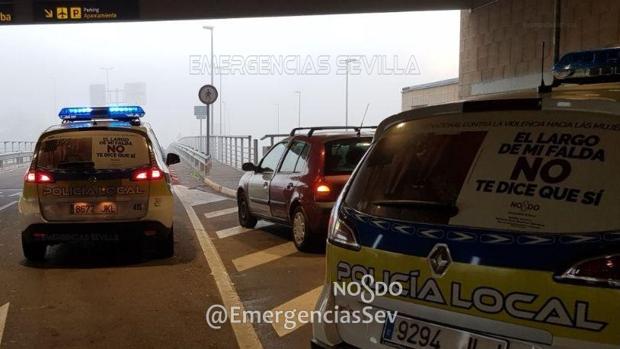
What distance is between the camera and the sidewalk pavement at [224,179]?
15.7 meters

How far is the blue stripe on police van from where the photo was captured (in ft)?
7.38

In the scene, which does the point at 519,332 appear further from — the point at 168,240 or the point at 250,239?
the point at 250,239

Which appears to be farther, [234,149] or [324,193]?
[234,149]

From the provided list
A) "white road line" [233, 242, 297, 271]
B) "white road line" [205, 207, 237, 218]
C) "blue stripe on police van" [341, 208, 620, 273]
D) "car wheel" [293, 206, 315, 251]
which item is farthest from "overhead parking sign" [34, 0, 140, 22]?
"blue stripe on police van" [341, 208, 620, 273]

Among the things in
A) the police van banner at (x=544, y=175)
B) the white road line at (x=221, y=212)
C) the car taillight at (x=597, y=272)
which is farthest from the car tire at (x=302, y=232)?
the car taillight at (x=597, y=272)

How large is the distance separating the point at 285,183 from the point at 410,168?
18.2ft

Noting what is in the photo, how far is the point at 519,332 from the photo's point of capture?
2.32 metres

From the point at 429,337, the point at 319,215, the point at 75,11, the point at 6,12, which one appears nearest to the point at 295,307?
the point at 319,215

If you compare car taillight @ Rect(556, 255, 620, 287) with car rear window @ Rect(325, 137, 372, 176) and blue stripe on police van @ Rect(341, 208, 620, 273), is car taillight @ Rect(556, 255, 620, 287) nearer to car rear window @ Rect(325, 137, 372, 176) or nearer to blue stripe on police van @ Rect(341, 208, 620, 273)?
blue stripe on police van @ Rect(341, 208, 620, 273)

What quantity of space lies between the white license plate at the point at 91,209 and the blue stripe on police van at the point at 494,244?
4828mm

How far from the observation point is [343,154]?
8.04 meters

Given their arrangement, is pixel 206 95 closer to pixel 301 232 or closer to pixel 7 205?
pixel 7 205

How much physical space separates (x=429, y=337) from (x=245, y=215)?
7786 millimetres

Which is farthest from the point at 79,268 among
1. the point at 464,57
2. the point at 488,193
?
the point at 464,57
